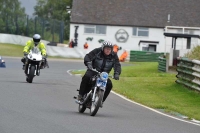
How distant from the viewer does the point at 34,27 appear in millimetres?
72750

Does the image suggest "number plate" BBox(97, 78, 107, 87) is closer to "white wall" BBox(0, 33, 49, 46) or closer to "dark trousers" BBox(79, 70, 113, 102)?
"dark trousers" BBox(79, 70, 113, 102)

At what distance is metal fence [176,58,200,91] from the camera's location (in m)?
22.0

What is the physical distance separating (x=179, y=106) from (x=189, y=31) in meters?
40.3

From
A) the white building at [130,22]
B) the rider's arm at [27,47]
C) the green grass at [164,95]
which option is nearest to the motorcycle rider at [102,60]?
the green grass at [164,95]

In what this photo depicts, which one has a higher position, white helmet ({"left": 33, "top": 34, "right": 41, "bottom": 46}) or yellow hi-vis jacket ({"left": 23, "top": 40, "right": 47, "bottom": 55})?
white helmet ({"left": 33, "top": 34, "right": 41, "bottom": 46})

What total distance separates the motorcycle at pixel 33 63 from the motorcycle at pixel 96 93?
8.91m

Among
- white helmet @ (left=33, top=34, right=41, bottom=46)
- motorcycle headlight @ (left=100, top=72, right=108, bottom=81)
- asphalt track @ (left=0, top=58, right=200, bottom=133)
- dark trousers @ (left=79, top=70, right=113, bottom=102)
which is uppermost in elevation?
white helmet @ (left=33, top=34, right=41, bottom=46)

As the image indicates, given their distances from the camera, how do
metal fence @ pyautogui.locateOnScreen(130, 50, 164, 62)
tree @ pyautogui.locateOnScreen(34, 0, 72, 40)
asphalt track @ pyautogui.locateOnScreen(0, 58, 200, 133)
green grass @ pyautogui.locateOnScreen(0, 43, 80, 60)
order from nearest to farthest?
1. asphalt track @ pyautogui.locateOnScreen(0, 58, 200, 133)
2. green grass @ pyautogui.locateOnScreen(0, 43, 80, 60)
3. metal fence @ pyautogui.locateOnScreen(130, 50, 164, 62)
4. tree @ pyautogui.locateOnScreen(34, 0, 72, 40)

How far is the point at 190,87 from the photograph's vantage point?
22578 millimetres

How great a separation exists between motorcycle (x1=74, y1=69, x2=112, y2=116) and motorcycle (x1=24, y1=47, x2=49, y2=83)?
8.91m

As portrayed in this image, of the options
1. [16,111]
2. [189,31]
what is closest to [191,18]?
[189,31]

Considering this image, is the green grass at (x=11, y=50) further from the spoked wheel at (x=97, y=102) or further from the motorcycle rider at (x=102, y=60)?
the spoked wheel at (x=97, y=102)

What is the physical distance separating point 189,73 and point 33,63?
5310 mm

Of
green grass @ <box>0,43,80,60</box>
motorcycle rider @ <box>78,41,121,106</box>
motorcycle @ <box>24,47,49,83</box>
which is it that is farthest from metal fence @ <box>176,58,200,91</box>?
green grass @ <box>0,43,80,60</box>
